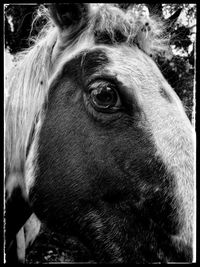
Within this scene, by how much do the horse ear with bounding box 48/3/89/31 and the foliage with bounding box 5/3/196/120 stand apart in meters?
0.29

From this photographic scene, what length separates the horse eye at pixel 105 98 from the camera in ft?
4.59

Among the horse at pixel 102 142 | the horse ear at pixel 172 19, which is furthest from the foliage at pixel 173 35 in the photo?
the horse at pixel 102 142

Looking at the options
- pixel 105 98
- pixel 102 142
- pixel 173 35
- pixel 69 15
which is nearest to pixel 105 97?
pixel 105 98

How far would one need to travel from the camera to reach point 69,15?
5.12ft

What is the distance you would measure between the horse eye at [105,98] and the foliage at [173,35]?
639 millimetres

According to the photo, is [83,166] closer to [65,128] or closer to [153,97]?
[65,128]

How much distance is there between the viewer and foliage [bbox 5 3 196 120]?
1913mm

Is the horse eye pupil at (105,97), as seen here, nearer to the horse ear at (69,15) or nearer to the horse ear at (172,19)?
the horse ear at (69,15)

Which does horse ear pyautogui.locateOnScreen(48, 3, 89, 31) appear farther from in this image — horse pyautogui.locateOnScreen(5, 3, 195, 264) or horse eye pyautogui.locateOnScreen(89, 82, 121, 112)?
horse eye pyautogui.locateOnScreen(89, 82, 121, 112)

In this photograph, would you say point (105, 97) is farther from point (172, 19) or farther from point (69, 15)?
point (172, 19)

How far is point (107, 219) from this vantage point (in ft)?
4.46

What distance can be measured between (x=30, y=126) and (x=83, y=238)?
2.22 feet

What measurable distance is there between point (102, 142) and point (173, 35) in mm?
1059

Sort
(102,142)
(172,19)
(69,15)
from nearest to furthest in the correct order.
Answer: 1. (102,142)
2. (69,15)
3. (172,19)
